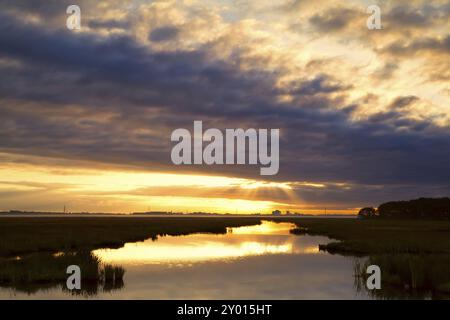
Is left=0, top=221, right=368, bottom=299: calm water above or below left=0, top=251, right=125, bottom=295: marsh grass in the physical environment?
below

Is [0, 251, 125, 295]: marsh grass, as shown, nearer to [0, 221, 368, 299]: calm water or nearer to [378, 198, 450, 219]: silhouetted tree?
[0, 221, 368, 299]: calm water

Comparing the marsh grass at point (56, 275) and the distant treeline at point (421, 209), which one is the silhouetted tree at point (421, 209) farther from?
the marsh grass at point (56, 275)

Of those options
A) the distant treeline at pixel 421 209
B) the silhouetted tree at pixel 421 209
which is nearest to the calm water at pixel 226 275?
the distant treeline at pixel 421 209

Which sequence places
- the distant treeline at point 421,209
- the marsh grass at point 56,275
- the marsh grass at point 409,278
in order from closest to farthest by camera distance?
1. the marsh grass at point 409,278
2. the marsh grass at point 56,275
3. the distant treeline at point 421,209

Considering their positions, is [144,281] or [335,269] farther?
[335,269]

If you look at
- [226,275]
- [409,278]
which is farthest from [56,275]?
[409,278]

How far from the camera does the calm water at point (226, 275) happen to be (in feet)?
81.0

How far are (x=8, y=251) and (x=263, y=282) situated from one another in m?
22.8

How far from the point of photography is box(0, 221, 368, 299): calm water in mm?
24688

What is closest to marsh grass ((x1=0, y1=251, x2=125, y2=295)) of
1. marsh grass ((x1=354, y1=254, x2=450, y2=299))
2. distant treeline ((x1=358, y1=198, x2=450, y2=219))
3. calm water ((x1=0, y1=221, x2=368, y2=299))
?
calm water ((x1=0, y1=221, x2=368, y2=299))

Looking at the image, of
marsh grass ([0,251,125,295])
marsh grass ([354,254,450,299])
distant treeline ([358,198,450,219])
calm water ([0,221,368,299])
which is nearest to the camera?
marsh grass ([354,254,450,299])
